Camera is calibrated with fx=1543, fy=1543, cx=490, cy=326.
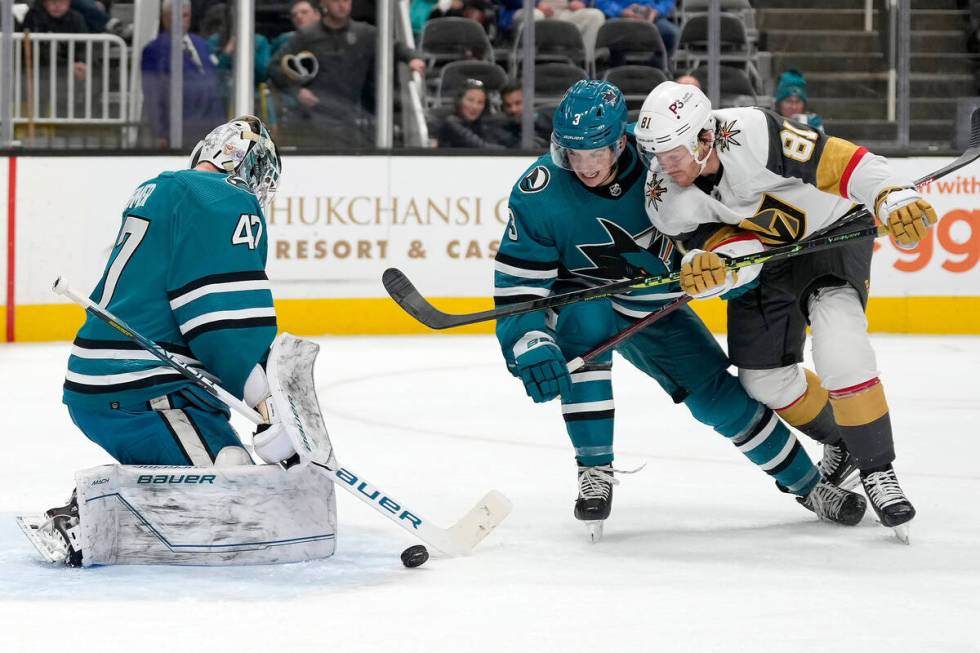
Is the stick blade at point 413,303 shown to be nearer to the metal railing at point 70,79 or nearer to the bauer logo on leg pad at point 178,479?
the bauer logo on leg pad at point 178,479

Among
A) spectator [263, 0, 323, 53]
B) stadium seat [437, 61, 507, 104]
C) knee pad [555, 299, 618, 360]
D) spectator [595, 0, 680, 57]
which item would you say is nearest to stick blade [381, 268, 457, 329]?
knee pad [555, 299, 618, 360]

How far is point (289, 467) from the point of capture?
2.63 m

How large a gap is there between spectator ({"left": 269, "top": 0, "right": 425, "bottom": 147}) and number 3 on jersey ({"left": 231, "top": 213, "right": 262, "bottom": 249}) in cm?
392

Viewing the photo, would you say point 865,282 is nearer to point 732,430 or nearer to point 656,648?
point 732,430

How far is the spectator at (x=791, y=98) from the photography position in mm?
6969

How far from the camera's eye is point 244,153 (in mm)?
2758

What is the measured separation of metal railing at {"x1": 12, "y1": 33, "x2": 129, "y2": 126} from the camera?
611 centimetres

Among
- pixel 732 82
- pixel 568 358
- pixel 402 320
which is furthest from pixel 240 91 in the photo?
pixel 568 358

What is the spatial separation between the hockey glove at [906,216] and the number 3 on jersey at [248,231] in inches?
43.7

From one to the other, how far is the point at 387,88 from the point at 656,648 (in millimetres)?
4758

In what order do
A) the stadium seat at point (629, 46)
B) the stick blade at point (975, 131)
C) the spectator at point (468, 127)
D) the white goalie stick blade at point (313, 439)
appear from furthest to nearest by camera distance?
the stadium seat at point (629, 46) → the spectator at point (468, 127) → the stick blade at point (975, 131) → the white goalie stick blade at point (313, 439)

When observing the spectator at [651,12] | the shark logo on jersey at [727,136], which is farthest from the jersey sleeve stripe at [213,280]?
the spectator at [651,12]

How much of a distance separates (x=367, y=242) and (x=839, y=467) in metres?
3.59

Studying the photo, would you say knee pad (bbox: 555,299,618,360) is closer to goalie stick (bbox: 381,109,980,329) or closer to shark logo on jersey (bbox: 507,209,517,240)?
goalie stick (bbox: 381,109,980,329)
